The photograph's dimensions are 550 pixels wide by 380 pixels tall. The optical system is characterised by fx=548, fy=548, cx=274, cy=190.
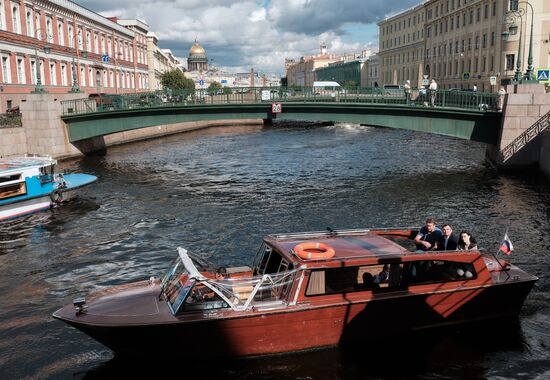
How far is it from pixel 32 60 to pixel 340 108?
33.2 metres

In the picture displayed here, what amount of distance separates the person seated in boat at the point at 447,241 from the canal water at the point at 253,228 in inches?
73.7

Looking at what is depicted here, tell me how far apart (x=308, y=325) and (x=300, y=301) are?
1.84 feet

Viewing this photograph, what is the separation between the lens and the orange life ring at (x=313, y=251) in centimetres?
1073

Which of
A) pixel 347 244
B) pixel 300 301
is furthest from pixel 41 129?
pixel 300 301

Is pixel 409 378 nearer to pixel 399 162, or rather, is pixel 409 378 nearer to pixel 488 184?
pixel 488 184

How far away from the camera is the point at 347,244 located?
11.9 meters

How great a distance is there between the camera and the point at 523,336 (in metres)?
12.0

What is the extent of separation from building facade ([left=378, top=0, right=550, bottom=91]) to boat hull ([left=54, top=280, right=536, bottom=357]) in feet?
98.4

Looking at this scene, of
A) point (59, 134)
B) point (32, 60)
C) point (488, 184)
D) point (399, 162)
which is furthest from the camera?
point (32, 60)

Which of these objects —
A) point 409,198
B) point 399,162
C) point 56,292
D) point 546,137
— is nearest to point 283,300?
point 56,292

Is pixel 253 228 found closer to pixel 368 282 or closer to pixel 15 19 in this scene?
pixel 368 282

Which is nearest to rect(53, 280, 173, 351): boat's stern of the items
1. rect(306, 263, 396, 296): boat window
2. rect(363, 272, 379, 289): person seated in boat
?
rect(306, 263, 396, 296): boat window

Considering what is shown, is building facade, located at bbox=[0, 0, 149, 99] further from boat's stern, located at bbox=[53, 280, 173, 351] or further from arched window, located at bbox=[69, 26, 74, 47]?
boat's stern, located at bbox=[53, 280, 173, 351]

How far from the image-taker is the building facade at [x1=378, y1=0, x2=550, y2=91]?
2557 inches
